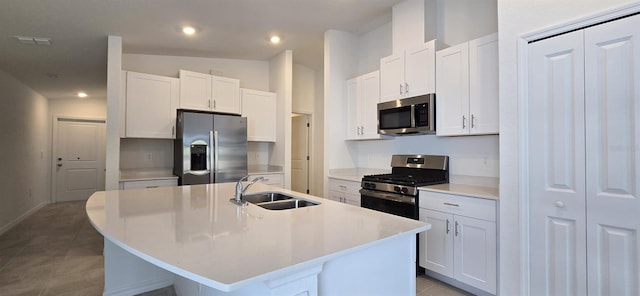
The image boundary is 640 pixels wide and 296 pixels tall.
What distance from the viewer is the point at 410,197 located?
261cm

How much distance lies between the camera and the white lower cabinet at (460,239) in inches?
84.5

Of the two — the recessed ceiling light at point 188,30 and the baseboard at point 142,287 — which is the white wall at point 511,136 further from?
the recessed ceiling light at point 188,30

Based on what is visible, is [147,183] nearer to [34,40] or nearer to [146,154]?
[146,154]

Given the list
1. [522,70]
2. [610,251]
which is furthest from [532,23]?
[610,251]

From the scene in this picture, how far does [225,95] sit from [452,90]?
3048 mm

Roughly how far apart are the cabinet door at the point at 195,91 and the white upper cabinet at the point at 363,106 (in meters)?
1.98

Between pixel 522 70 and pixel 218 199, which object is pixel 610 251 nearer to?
pixel 522 70

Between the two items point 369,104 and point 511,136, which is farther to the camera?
point 369,104

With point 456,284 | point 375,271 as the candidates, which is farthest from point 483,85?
point 375,271

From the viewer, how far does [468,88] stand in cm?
255

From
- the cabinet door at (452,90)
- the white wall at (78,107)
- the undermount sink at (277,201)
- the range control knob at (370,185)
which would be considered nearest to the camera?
the undermount sink at (277,201)

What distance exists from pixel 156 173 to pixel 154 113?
2.69 feet

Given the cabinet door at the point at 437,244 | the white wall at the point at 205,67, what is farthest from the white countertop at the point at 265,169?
the cabinet door at the point at 437,244

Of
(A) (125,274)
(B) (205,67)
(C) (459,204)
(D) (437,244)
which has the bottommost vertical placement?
(A) (125,274)
